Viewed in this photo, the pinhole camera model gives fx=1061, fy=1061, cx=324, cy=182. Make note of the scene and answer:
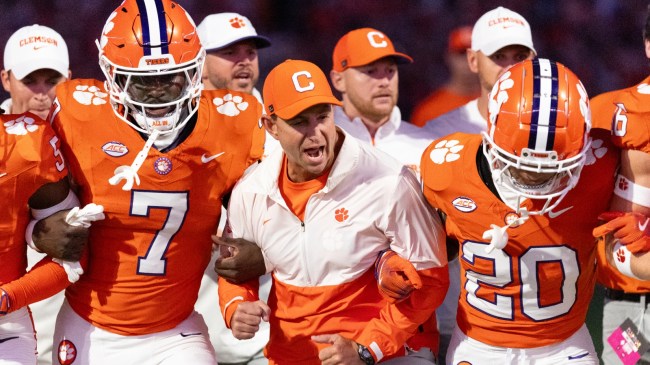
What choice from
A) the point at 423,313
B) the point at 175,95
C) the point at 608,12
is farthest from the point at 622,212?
the point at 608,12

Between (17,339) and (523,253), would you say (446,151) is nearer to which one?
(523,253)

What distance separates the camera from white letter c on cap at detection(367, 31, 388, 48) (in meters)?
4.74

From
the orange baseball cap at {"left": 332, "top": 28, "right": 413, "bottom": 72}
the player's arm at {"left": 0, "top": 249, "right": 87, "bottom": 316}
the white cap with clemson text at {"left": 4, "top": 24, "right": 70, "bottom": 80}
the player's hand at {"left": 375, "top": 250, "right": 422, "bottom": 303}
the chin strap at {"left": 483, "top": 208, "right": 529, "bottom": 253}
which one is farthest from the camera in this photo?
the orange baseball cap at {"left": 332, "top": 28, "right": 413, "bottom": 72}

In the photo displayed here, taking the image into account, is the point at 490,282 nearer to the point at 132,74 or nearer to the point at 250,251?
the point at 250,251

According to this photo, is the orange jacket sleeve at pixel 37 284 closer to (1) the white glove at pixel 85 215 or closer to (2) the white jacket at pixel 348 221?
(1) the white glove at pixel 85 215

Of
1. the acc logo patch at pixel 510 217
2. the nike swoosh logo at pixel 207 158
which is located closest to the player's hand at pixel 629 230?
the acc logo patch at pixel 510 217

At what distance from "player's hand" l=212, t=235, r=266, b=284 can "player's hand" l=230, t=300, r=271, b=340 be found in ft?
0.39

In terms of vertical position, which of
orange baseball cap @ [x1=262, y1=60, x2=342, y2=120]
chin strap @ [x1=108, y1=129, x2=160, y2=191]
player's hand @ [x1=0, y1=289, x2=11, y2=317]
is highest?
orange baseball cap @ [x1=262, y1=60, x2=342, y2=120]

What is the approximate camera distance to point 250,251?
11.1 ft

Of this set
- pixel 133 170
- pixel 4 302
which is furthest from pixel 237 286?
pixel 4 302

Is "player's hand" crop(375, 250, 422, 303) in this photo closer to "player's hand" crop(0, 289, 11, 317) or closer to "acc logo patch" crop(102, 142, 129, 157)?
"acc logo patch" crop(102, 142, 129, 157)

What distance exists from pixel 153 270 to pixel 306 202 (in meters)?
0.55

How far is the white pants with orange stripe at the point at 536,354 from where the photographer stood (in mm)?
3236

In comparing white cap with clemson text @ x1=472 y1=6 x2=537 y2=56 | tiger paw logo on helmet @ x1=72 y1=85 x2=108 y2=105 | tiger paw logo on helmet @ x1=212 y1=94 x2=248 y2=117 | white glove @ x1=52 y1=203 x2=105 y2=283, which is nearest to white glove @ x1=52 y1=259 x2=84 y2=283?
white glove @ x1=52 y1=203 x2=105 y2=283
